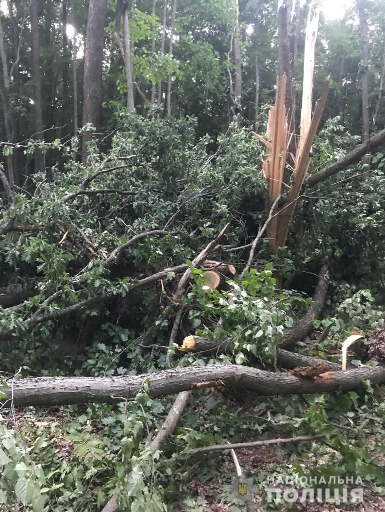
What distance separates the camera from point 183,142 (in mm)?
5344

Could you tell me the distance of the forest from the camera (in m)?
2.26

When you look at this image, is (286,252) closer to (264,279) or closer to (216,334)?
(264,279)

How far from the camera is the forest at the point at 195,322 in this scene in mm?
2262

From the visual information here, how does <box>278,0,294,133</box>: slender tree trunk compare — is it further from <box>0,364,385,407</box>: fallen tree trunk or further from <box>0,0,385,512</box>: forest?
<box>0,364,385,407</box>: fallen tree trunk

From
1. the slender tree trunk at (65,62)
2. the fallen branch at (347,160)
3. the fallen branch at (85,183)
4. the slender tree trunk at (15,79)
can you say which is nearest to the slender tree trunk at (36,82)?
the slender tree trunk at (15,79)

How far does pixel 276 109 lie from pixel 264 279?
8.52 ft

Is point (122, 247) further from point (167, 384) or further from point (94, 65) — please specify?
point (94, 65)

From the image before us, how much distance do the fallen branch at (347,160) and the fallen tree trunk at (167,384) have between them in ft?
9.30

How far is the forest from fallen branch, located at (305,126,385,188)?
0.03 metres

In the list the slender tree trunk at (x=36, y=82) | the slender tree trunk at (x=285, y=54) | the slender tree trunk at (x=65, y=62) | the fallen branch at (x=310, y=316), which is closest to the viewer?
the fallen branch at (x=310, y=316)

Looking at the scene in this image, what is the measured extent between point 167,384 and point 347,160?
3.92 meters

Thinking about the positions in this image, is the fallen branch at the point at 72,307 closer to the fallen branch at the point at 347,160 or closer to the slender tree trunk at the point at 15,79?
the fallen branch at the point at 347,160

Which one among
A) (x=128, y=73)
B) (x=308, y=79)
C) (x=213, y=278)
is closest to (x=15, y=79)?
(x=128, y=73)

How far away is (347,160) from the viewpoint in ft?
16.4
